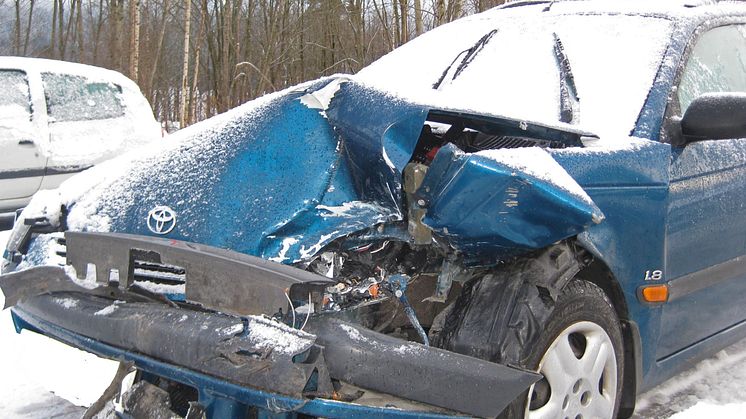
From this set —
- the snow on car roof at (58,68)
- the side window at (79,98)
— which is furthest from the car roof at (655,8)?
the snow on car roof at (58,68)

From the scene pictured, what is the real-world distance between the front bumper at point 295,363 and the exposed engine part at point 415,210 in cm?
38

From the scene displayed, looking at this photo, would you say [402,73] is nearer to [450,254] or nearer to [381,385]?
[450,254]

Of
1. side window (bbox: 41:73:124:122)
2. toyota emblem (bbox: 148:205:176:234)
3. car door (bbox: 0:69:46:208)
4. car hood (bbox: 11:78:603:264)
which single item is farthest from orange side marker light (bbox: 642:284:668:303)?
side window (bbox: 41:73:124:122)

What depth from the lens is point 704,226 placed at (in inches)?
110

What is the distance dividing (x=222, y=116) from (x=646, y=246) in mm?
1641

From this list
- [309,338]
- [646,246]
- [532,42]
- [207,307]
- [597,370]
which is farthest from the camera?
[532,42]

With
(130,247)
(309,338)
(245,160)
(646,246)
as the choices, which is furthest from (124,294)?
(646,246)

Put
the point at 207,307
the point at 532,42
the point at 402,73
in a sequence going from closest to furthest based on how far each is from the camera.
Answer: the point at 207,307
the point at 532,42
the point at 402,73

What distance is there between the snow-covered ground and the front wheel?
0.55m

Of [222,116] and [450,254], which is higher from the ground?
[222,116]

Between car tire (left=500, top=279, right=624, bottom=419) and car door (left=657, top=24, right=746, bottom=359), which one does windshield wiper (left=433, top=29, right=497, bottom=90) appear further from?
car tire (left=500, top=279, right=624, bottom=419)

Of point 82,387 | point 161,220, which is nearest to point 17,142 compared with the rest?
point 82,387

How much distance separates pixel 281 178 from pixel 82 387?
1.47m

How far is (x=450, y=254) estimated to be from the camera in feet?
7.26
